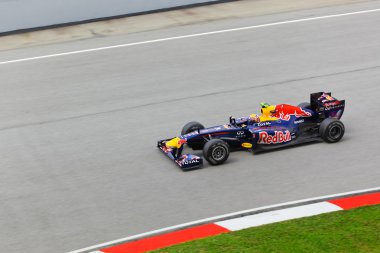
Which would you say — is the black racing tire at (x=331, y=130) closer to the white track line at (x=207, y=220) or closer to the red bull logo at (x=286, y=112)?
the red bull logo at (x=286, y=112)

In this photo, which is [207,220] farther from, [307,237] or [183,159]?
[183,159]

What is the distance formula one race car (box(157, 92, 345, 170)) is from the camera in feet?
39.6

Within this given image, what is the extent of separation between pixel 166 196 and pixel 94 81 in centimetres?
614

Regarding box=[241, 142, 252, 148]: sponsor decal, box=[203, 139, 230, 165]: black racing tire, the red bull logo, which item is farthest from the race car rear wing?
box=[203, 139, 230, 165]: black racing tire

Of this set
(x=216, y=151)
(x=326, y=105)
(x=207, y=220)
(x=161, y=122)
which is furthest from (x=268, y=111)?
(x=207, y=220)

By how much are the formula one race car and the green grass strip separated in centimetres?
225

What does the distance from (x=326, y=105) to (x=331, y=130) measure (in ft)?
1.42

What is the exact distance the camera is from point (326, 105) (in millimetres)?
12797

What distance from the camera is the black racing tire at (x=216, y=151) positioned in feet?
39.1

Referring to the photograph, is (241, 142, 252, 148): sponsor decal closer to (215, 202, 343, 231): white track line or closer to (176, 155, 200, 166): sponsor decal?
(176, 155, 200, 166): sponsor decal

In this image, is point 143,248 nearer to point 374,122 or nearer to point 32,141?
point 32,141

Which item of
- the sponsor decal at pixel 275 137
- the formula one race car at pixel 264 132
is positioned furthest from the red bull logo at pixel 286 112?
the sponsor decal at pixel 275 137

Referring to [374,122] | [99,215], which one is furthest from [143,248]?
[374,122]

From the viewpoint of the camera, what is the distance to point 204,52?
1838 centimetres
